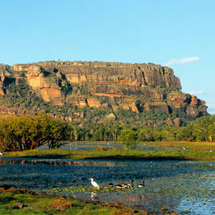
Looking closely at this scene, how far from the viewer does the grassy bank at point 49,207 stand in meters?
22.0

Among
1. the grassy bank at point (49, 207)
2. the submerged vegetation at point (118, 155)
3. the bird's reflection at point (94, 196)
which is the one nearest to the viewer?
the grassy bank at point (49, 207)

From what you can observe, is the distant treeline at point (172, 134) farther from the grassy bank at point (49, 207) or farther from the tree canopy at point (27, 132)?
the grassy bank at point (49, 207)

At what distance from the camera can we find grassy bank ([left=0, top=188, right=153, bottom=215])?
21969 millimetres

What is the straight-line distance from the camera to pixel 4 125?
7756cm

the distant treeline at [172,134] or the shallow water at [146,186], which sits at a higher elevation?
the distant treeline at [172,134]

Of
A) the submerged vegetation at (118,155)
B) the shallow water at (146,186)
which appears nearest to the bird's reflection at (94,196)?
the shallow water at (146,186)

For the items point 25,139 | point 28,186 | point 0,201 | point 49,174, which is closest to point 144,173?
point 49,174

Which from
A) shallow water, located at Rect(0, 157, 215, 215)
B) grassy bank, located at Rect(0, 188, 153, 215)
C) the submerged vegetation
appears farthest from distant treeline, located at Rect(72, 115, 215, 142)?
grassy bank, located at Rect(0, 188, 153, 215)

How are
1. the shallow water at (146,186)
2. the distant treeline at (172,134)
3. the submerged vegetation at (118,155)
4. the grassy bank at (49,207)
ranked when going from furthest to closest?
the distant treeline at (172,134), the submerged vegetation at (118,155), the shallow water at (146,186), the grassy bank at (49,207)

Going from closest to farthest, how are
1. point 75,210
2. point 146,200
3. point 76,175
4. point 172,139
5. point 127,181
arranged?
point 75,210 → point 146,200 → point 127,181 → point 76,175 → point 172,139

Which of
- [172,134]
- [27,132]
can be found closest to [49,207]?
[27,132]

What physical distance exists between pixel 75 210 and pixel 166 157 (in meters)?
49.0

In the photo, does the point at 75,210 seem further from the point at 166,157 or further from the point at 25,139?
the point at 25,139

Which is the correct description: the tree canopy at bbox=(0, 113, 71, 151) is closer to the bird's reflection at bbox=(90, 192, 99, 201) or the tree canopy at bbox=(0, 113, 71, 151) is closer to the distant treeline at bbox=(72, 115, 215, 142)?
the bird's reflection at bbox=(90, 192, 99, 201)
